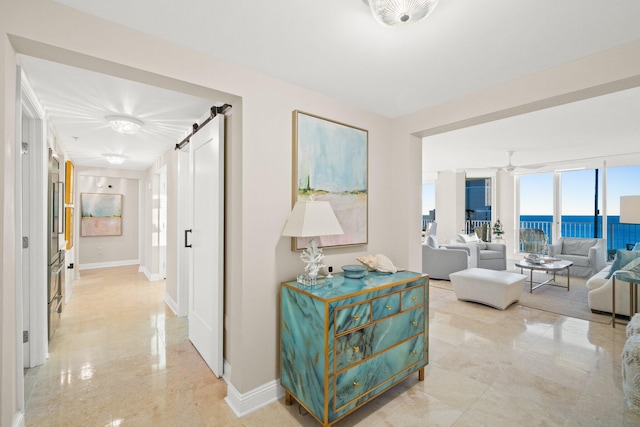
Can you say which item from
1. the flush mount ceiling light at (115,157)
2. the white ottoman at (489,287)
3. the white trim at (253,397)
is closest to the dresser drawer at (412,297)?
the white trim at (253,397)

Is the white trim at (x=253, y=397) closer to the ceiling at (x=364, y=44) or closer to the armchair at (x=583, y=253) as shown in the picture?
the ceiling at (x=364, y=44)

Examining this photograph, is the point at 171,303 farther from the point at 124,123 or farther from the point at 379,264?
the point at 379,264

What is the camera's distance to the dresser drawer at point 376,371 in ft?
5.78

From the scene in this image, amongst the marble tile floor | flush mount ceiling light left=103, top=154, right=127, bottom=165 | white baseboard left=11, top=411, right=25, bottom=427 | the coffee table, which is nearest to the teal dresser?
the marble tile floor

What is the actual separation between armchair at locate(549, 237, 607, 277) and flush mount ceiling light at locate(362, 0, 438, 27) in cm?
648

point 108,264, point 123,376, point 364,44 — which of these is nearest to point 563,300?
point 364,44

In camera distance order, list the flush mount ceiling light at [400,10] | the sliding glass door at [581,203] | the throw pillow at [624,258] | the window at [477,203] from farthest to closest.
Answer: the window at [477,203], the sliding glass door at [581,203], the throw pillow at [624,258], the flush mount ceiling light at [400,10]

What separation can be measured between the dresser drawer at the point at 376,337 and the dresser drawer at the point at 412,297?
48mm

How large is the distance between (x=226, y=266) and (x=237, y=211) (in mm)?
567

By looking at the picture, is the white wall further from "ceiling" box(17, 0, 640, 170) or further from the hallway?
the hallway

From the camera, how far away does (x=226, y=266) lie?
2.34 meters

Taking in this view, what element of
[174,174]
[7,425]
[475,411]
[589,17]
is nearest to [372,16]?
[589,17]

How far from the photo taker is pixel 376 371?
195cm

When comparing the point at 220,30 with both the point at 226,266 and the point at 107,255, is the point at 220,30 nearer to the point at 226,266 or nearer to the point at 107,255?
the point at 226,266
